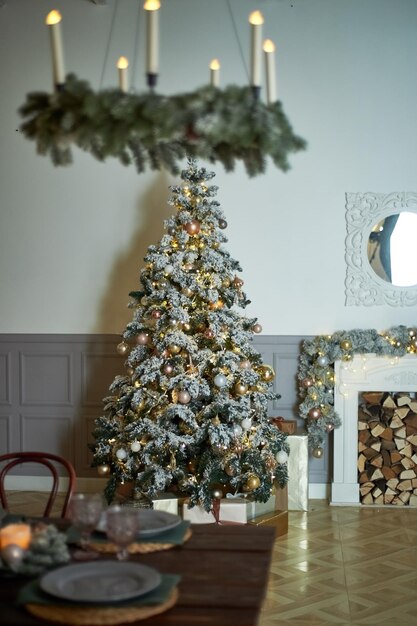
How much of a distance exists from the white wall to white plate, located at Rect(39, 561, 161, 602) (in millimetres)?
4684

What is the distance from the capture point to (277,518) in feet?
18.9

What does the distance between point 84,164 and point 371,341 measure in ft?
8.81

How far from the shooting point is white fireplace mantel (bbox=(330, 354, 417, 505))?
664 cm

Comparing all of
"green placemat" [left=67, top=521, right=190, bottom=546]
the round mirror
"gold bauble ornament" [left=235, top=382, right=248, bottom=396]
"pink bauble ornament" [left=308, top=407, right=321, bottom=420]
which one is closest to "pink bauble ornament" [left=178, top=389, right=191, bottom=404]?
"gold bauble ornament" [left=235, top=382, right=248, bottom=396]

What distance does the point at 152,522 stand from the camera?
275cm

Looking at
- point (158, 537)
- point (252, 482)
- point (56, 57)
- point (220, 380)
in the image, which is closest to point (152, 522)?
point (158, 537)

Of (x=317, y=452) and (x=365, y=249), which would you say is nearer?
(x=317, y=452)

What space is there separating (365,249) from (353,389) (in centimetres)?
109


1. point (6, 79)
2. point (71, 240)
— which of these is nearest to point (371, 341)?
point (71, 240)

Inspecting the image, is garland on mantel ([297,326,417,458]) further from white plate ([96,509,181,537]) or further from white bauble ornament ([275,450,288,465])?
white plate ([96,509,181,537])

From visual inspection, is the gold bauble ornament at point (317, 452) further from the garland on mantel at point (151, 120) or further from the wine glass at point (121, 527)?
the garland on mantel at point (151, 120)

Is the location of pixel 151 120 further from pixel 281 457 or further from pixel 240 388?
pixel 281 457

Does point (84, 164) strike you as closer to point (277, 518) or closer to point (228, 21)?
point (228, 21)

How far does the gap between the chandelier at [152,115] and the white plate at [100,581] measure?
1089 millimetres
